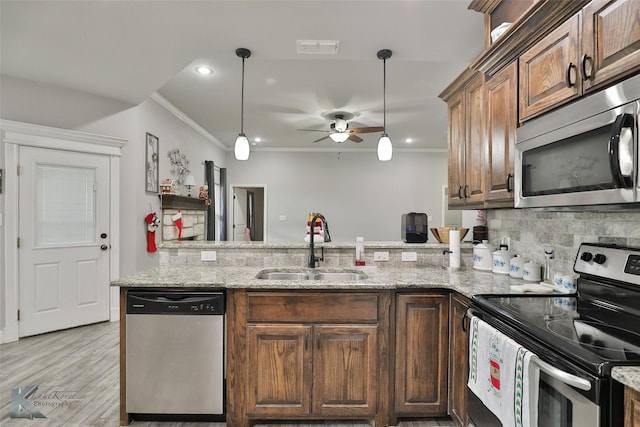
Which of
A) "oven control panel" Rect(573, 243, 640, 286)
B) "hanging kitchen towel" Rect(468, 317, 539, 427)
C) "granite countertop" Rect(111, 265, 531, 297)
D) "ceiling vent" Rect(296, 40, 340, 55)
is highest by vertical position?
"ceiling vent" Rect(296, 40, 340, 55)

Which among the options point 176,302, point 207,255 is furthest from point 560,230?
point 207,255

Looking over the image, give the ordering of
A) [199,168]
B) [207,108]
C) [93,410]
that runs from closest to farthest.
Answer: [93,410] < [207,108] < [199,168]

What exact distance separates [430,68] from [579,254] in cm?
257

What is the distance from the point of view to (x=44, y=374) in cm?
265

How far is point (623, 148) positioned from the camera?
1095mm

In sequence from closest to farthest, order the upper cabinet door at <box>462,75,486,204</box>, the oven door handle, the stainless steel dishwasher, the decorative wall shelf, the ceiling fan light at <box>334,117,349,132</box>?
1. the oven door handle
2. the stainless steel dishwasher
3. the upper cabinet door at <box>462,75,486,204</box>
4. the decorative wall shelf
5. the ceiling fan light at <box>334,117,349,132</box>

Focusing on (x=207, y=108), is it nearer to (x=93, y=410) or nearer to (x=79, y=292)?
(x=79, y=292)

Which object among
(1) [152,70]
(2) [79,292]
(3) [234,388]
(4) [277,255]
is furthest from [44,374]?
(1) [152,70]

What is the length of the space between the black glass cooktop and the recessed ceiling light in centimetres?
325

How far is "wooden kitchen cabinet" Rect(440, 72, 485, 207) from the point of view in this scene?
222 cm

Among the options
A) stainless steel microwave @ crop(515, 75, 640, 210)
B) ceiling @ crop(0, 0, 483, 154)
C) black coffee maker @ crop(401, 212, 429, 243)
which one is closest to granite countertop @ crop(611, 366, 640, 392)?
stainless steel microwave @ crop(515, 75, 640, 210)

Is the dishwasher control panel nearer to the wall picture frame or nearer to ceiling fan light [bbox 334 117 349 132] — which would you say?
the wall picture frame

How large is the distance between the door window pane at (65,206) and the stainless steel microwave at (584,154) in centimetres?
415

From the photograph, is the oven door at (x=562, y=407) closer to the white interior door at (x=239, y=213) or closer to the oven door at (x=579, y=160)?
the oven door at (x=579, y=160)
